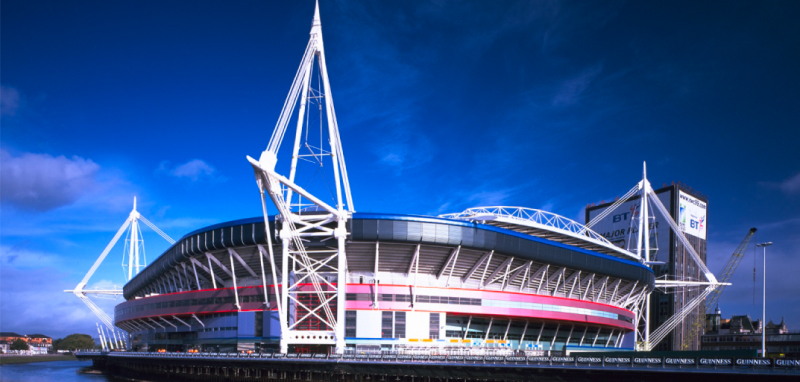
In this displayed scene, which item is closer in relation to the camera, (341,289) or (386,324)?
(341,289)

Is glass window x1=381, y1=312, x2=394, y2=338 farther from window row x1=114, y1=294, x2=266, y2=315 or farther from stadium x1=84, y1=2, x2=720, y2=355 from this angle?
window row x1=114, y1=294, x2=266, y2=315

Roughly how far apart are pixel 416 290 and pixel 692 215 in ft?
414

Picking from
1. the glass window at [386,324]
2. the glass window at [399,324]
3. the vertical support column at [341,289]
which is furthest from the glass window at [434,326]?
the vertical support column at [341,289]

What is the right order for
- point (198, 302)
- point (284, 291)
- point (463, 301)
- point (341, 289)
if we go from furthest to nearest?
1. point (198, 302)
2. point (463, 301)
3. point (284, 291)
4. point (341, 289)

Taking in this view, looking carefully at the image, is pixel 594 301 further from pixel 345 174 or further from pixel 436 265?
pixel 345 174

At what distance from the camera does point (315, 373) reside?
60.6 m

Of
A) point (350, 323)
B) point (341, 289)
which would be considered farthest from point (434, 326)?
point (341, 289)

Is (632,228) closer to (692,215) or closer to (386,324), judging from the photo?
(692,215)

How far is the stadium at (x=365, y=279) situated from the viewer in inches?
2785

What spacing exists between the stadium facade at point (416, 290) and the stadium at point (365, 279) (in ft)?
0.51

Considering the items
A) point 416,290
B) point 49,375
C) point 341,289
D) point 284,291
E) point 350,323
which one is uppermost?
point 341,289

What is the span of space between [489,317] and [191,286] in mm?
49568

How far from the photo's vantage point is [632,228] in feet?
561

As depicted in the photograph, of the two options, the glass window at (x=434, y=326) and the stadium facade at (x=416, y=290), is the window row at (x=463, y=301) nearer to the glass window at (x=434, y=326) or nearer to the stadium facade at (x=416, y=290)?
the stadium facade at (x=416, y=290)
